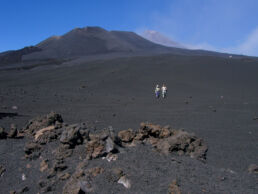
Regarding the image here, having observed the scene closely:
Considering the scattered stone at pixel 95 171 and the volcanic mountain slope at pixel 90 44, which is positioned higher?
the volcanic mountain slope at pixel 90 44

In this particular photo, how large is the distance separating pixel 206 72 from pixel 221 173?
2239cm

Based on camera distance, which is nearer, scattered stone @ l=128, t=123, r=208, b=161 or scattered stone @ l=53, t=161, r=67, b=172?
scattered stone @ l=53, t=161, r=67, b=172

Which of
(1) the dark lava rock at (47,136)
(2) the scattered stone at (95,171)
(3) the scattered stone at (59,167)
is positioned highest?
(1) the dark lava rock at (47,136)

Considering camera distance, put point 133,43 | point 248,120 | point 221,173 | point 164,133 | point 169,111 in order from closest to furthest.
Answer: point 221,173
point 164,133
point 248,120
point 169,111
point 133,43

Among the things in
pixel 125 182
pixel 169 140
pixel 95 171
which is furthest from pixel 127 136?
pixel 125 182

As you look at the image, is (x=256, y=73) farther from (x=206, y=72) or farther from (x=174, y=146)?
(x=174, y=146)

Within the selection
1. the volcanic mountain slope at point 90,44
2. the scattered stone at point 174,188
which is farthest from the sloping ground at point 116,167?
the volcanic mountain slope at point 90,44

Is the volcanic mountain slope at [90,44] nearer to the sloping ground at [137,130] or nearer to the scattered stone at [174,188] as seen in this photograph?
the sloping ground at [137,130]

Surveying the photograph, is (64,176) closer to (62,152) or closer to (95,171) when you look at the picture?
(95,171)

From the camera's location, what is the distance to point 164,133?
4656 millimetres

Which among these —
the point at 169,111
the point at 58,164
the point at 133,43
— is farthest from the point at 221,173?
the point at 133,43

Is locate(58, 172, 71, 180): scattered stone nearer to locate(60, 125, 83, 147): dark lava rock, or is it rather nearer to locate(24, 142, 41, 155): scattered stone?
locate(60, 125, 83, 147): dark lava rock

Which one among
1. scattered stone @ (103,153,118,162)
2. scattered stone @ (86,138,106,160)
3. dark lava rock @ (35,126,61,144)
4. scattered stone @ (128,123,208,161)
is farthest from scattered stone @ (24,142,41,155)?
scattered stone @ (128,123,208,161)

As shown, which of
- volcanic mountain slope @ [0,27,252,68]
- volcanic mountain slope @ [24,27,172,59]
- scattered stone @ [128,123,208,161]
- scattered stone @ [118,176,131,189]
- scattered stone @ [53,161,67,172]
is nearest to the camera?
scattered stone @ [118,176,131,189]
